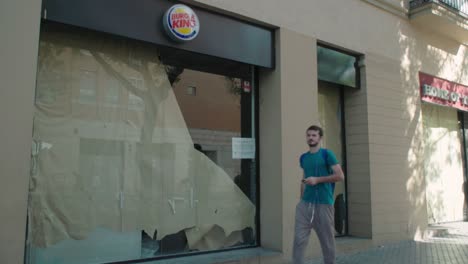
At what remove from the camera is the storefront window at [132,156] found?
5.20m

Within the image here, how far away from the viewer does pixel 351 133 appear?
8672 millimetres

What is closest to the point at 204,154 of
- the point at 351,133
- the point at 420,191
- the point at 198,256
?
the point at 198,256

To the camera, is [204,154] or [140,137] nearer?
[140,137]

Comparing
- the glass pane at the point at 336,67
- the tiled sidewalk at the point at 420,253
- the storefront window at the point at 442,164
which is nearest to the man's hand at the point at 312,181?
the tiled sidewalk at the point at 420,253

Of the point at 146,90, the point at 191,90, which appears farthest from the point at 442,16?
the point at 146,90

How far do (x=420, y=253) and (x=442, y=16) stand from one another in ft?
17.3

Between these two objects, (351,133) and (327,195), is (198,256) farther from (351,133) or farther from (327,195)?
(351,133)

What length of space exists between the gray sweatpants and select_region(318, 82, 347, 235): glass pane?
3.30 meters

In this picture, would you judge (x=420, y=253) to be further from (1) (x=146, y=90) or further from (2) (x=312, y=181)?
(1) (x=146, y=90)

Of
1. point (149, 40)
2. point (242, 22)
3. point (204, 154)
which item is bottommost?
point (204, 154)

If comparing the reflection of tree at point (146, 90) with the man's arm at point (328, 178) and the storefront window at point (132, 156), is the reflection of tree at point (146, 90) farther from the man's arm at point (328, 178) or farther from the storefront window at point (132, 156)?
the man's arm at point (328, 178)

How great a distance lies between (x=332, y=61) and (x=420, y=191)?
11.9 feet

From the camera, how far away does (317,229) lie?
5180 millimetres

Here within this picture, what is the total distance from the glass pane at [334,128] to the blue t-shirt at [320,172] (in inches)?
128
